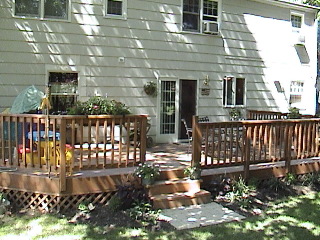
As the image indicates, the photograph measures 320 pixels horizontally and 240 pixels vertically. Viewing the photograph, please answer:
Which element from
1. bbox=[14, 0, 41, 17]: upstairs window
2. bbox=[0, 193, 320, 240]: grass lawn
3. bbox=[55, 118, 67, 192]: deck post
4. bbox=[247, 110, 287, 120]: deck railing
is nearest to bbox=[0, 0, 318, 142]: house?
bbox=[14, 0, 41, 17]: upstairs window

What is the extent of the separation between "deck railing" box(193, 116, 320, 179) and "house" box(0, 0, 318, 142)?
11.6ft

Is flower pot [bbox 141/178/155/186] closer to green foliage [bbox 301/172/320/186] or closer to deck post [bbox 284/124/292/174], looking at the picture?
deck post [bbox 284/124/292/174]

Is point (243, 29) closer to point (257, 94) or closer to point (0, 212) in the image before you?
point (257, 94)

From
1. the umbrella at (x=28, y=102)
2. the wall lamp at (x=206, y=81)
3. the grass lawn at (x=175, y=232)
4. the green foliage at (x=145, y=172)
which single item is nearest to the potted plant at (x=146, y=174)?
the green foliage at (x=145, y=172)

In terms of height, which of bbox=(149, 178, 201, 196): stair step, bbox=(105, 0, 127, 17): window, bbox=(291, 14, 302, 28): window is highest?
bbox=(291, 14, 302, 28): window

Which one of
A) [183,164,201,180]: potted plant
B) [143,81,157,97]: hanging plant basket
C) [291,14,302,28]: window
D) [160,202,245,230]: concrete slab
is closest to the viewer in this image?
[160,202,245,230]: concrete slab

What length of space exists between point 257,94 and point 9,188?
8.87m

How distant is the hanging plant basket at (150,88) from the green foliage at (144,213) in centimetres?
495

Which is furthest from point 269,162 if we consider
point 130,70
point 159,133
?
point 130,70

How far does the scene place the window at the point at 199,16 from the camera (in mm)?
10539

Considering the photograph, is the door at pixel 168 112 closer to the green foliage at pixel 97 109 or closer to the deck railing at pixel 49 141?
the green foliage at pixel 97 109

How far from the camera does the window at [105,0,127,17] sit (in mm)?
9297

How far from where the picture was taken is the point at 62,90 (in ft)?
29.0

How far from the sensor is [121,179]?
18.3ft
